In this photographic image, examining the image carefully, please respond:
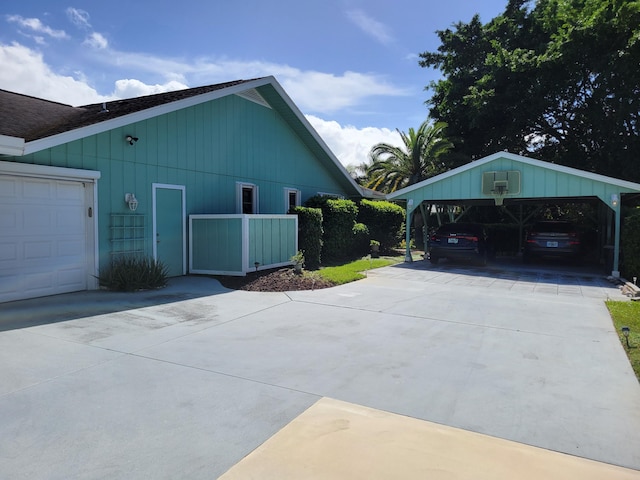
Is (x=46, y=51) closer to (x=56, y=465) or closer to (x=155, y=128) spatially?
(x=155, y=128)

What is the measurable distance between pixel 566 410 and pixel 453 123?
73.0 feet

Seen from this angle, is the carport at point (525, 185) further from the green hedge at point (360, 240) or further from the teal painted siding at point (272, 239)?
the teal painted siding at point (272, 239)

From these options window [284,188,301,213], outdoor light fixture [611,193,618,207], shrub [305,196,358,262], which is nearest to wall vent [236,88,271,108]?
window [284,188,301,213]

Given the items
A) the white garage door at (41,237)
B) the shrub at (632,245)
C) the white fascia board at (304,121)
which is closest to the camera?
the white garage door at (41,237)

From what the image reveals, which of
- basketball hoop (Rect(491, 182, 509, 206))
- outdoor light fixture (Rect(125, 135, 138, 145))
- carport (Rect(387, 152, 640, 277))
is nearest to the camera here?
outdoor light fixture (Rect(125, 135, 138, 145))

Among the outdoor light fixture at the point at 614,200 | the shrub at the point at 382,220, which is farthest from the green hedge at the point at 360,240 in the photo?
the outdoor light fixture at the point at 614,200

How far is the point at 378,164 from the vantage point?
26.6 meters

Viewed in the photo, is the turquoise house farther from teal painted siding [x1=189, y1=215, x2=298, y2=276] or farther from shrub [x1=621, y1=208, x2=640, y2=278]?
shrub [x1=621, y1=208, x2=640, y2=278]

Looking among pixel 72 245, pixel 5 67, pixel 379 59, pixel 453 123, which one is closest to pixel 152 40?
pixel 5 67

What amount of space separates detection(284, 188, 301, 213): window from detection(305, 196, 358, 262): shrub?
938 millimetres

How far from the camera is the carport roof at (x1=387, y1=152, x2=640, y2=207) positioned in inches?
468

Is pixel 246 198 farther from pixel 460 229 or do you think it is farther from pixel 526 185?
pixel 526 185

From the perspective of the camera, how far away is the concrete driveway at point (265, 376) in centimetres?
302

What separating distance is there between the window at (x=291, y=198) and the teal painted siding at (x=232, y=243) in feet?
12.3
